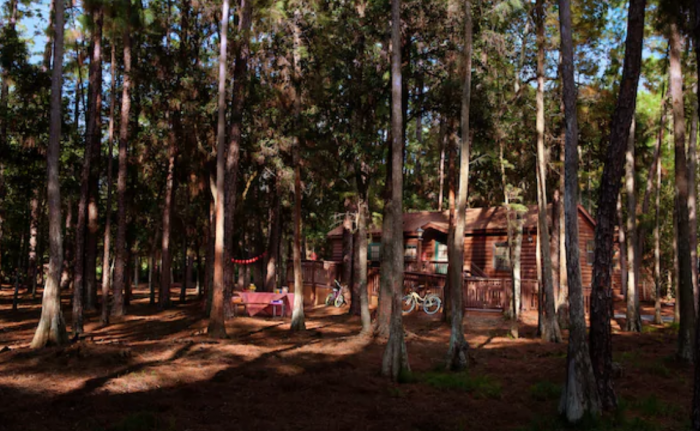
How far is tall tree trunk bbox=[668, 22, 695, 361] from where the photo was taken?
13.6 metres

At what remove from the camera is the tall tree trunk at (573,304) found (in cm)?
859

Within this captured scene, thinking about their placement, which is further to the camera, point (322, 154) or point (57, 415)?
point (322, 154)

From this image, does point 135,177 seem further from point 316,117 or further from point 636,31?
point 636,31

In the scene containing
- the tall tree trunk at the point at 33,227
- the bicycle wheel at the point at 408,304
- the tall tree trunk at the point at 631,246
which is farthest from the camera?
the tall tree trunk at the point at 33,227

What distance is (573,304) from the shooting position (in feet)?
29.4

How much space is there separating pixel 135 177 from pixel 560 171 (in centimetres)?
1985

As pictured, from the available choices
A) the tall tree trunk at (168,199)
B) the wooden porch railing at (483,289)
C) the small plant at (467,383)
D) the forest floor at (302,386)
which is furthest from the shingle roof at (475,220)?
the small plant at (467,383)

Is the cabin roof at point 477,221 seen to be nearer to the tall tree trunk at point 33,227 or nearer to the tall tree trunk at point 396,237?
the tall tree trunk at point 396,237

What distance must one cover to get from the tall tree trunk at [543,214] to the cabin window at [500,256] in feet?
42.1

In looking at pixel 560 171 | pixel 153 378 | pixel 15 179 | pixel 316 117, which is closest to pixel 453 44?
pixel 316 117

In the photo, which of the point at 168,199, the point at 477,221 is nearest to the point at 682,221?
the point at 477,221

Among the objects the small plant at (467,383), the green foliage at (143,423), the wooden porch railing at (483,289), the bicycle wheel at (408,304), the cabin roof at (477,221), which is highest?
the cabin roof at (477,221)

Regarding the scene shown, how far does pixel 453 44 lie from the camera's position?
1727 cm

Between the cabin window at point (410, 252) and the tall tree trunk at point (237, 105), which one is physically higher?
the tall tree trunk at point (237, 105)
